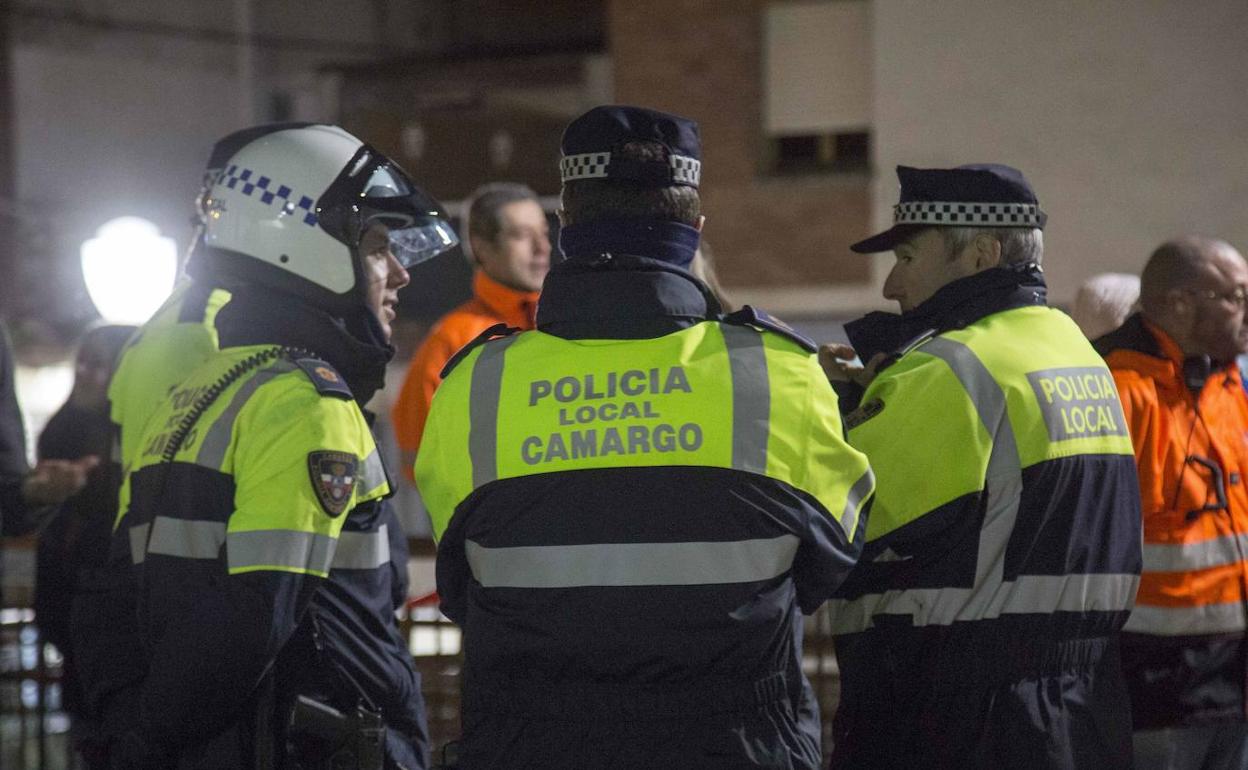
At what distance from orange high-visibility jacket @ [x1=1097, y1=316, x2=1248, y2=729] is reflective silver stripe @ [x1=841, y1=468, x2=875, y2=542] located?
68.8 inches

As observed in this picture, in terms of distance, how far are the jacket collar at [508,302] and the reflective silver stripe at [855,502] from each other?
10.6ft

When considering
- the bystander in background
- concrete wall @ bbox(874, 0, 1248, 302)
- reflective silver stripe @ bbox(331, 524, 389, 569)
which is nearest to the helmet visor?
reflective silver stripe @ bbox(331, 524, 389, 569)

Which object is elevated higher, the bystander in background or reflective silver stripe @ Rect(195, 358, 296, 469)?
reflective silver stripe @ Rect(195, 358, 296, 469)

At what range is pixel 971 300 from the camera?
3.43 metres

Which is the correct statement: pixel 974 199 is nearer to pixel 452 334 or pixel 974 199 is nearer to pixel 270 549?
pixel 270 549

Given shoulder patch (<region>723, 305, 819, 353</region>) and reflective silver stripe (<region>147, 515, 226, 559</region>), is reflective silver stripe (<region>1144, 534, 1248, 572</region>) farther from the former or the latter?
reflective silver stripe (<region>147, 515, 226, 559</region>)

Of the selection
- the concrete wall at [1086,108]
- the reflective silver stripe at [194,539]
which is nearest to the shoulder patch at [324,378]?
the reflective silver stripe at [194,539]

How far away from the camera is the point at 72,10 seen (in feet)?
65.1

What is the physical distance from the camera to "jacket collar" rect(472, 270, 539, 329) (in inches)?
234

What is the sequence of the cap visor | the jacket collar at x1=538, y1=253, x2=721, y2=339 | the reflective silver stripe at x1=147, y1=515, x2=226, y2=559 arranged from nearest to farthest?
the jacket collar at x1=538, y1=253, x2=721, y2=339 < the reflective silver stripe at x1=147, y1=515, x2=226, y2=559 < the cap visor

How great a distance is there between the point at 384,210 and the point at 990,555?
5.04 feet

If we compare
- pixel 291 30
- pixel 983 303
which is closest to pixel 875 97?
pixel 291 30

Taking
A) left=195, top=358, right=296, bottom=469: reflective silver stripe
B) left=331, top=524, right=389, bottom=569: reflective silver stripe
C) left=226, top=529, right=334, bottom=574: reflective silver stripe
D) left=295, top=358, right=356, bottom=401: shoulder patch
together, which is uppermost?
left=295, top=358, right=356, bottom=401: shoulder patch

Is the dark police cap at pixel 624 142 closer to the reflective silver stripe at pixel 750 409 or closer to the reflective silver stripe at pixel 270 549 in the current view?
the reflective silver stripe at pixel 750 409
